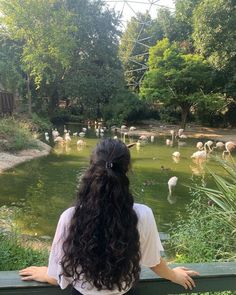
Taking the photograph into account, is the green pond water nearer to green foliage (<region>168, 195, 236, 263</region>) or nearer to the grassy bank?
green foliage (<region>168, 195, 236, 263</region>)

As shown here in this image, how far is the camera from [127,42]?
34.8 metres

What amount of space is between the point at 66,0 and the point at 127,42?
447 inches

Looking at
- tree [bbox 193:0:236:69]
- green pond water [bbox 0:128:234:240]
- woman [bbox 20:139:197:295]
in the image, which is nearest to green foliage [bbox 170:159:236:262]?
green pond water [bbox 0:128:234:240]

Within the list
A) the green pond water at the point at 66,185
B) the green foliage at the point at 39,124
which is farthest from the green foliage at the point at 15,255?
the green foliage at the point at 39,124

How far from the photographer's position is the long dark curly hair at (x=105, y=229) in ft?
3.92

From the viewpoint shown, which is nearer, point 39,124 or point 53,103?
point 39,124

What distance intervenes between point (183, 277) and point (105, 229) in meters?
0.27

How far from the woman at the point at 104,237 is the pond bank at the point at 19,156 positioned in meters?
8.94

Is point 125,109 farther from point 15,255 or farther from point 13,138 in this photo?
point 15,255

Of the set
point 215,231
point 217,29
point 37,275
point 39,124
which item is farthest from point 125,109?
point 37,275

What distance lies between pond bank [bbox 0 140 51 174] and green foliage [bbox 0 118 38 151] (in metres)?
0.22

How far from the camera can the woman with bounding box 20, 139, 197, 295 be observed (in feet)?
3.92

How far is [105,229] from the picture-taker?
1.20 m

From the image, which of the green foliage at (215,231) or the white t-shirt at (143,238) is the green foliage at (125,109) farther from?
the white t-shirt at (143,238)
